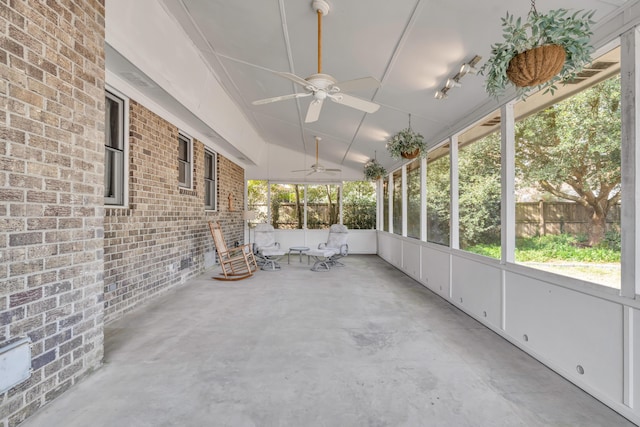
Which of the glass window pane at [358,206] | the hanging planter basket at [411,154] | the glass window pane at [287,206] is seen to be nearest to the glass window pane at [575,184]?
the hanging planter basket at [411,154]

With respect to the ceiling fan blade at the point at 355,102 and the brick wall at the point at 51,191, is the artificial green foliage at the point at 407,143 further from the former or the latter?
the brick wall at the point at 51,191

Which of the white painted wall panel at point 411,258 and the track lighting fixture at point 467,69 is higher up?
the track lighting fixture at point 467,69

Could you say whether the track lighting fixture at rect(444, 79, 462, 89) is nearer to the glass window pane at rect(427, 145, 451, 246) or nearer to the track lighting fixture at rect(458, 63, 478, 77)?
the track lighting fixture at rect(458, 63, 478, 77)

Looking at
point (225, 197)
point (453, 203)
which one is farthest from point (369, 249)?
point (453, 203)

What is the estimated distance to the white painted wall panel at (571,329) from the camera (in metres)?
1.92

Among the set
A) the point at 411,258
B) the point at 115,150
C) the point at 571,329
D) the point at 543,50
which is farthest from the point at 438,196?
the point at 115,150

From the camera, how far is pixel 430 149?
17.1 ft

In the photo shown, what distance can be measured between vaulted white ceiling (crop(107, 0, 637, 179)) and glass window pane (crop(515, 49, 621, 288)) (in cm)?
60

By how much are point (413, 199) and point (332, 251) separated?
2174mm

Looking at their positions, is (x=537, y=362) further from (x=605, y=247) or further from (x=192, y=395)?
(x=192, y=395)

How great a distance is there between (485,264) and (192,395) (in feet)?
10.3

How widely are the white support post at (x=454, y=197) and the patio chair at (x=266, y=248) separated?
3881 mm

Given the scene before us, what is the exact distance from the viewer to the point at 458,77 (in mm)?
2914

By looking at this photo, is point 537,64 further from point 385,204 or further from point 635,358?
point 385,204
